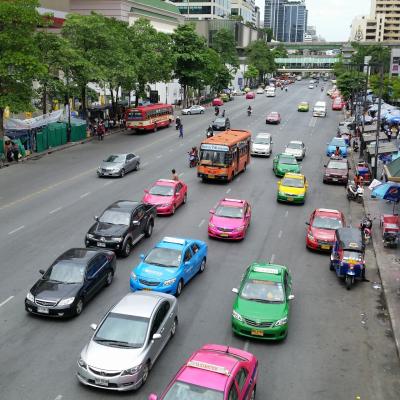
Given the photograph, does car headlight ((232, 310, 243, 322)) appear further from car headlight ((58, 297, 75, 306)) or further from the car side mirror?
car headlight ((58, 297, 75, 306))

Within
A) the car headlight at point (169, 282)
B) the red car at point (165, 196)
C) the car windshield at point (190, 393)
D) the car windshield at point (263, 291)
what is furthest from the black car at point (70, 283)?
the red car at point (165, 196)

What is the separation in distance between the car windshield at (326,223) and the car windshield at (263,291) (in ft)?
26.3

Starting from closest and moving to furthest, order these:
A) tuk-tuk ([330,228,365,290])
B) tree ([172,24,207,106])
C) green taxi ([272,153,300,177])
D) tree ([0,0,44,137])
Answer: tuk-tuk ([330,228,365,290])
tree ([0,0,44,137])
green taxi ([272,153,300,177])
tree ([172,24,207,106])

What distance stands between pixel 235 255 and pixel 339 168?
1709 cm

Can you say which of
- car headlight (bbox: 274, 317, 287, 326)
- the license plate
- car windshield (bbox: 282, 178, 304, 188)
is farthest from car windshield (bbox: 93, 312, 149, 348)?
car windshield (bbox: 282, 178, 304, 188)

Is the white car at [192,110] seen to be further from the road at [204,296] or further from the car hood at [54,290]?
the car hood at [54,290]

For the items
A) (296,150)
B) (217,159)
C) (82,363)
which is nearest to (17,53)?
(217,159)

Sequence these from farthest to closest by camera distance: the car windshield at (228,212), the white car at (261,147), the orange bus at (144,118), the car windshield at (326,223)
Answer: the orange bus at (144,118) < the white car at (261,147) < the car windshield at (228,212) < the car windshield at (326,223)

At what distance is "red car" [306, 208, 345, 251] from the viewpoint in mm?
23359

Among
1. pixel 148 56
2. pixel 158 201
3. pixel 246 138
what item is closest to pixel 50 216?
pixel 158 201

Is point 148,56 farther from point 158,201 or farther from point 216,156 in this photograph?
point 158,201

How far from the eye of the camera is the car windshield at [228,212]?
2511 cm

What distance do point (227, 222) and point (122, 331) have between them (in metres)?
11.8

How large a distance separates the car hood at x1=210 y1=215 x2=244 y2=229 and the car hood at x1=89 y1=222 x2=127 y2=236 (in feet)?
14.5
